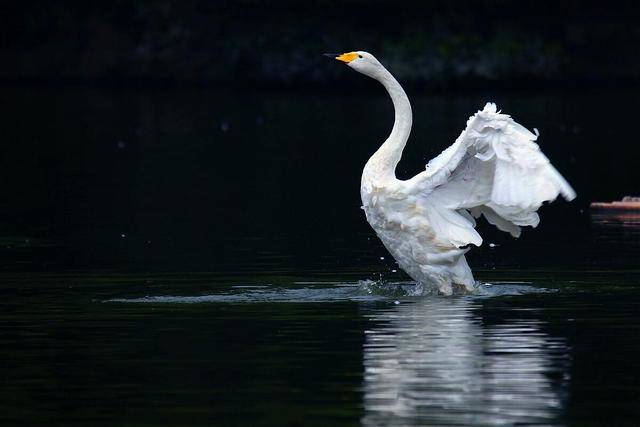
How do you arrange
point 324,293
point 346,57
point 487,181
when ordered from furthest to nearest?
1. point 346,57
2. point 324,293
3. point 487,181

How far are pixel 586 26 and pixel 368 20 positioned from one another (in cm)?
682

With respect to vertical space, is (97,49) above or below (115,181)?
above

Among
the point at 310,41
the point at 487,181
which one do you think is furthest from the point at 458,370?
the point at 310,41

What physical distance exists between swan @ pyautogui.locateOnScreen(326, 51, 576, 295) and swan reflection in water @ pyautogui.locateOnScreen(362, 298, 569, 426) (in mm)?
786

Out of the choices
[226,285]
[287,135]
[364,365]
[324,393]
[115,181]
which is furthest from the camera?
[287,135]

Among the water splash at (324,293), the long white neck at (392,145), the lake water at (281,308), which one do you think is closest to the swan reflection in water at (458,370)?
the lake water at (281,308)

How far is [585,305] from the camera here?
49.8 ft

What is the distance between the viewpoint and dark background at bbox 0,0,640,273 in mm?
20281

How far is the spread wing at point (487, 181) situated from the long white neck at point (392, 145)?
0.93ft

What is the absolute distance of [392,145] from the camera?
15922mm

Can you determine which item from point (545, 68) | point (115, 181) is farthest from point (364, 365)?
point (545, 68)

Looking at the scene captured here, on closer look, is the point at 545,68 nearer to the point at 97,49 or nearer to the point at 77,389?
the point at 97,49

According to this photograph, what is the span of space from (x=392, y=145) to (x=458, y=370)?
4.06m

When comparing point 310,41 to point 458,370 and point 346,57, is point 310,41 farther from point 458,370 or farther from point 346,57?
point 458,370
